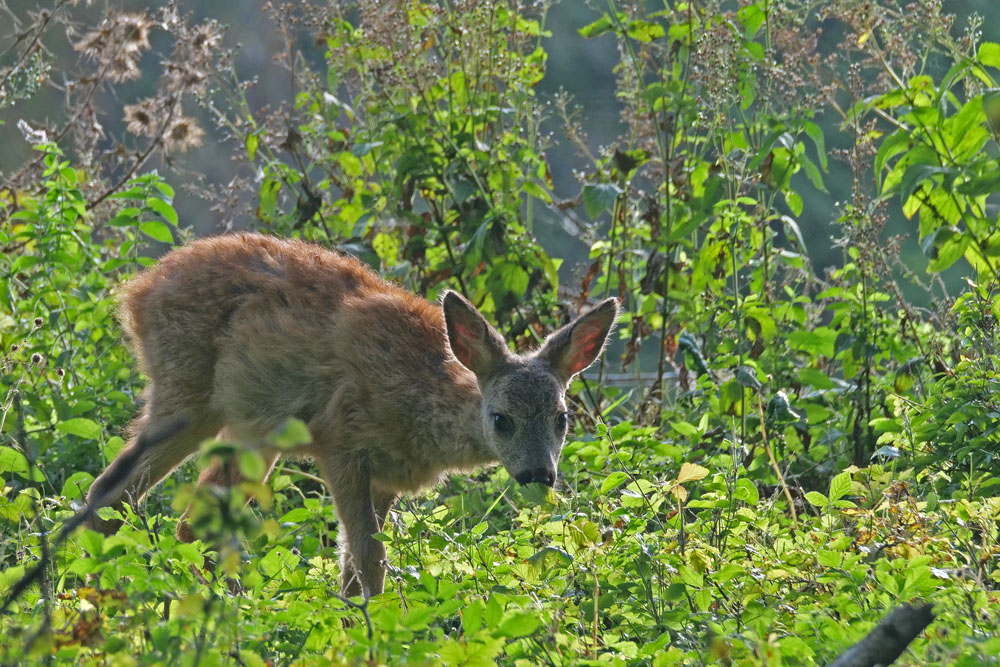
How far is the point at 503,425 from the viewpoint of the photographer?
519 cm

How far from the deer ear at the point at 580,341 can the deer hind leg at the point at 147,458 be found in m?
1.80

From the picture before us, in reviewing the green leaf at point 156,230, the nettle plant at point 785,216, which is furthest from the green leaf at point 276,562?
the green leaf at point 156,230

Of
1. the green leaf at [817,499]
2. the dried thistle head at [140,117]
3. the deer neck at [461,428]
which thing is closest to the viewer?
the green leaf at [817,499]

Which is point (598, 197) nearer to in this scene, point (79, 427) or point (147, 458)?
point (147, 458)

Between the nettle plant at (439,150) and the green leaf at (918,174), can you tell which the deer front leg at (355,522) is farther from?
the green leaf at (918,174)

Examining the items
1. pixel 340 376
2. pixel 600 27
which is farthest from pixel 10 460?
pixel 600 27

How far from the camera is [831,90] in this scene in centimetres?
608

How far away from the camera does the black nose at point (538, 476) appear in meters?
4.90

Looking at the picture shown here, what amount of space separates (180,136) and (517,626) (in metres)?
5.84

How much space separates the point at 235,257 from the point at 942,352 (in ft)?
11.9

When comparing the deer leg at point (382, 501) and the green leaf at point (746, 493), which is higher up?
the green leaf at point (746, 493)

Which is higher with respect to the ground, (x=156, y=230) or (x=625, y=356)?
(x=156, y=230)

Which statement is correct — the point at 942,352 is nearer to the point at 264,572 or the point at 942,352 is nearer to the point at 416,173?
the point at 416,173

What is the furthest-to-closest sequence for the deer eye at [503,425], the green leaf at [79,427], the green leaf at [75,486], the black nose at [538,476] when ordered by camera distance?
the deer eye at [503,425] → the black nose at [538,476] → the green leaf at [79,427] → the green leaf at [75,486]
